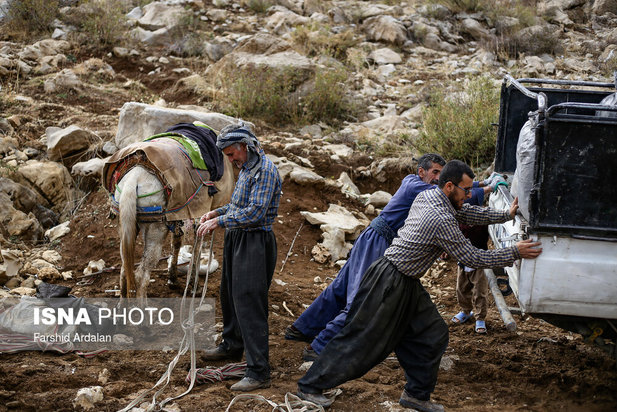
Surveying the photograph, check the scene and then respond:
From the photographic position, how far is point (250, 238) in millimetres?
4027

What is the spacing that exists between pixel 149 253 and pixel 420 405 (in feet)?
8.54

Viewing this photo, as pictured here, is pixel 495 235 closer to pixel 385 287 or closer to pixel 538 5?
pixel 385 287

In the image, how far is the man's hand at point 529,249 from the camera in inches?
131

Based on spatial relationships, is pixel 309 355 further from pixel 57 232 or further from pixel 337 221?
pixel 57 232

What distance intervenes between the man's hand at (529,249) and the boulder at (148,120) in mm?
5287

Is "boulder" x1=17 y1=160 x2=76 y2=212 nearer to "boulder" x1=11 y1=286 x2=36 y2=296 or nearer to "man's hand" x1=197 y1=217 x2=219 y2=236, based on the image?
"boulder" x1=11 y1=286 x2=36 y2=296

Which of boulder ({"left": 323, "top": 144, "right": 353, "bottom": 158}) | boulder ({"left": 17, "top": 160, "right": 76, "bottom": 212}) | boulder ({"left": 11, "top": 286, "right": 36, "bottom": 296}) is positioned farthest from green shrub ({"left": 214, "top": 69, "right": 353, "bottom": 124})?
boulder ({"left": 11, "top": 286, "right": 36, "bottom": 296})

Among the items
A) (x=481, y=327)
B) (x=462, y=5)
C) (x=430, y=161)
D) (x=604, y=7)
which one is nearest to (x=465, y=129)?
(x=481, y=327)

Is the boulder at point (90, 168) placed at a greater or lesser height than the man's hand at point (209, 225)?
greater

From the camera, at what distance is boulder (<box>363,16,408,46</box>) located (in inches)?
584

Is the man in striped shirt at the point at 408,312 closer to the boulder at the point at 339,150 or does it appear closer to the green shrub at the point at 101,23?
the boulder at the point at 339,150

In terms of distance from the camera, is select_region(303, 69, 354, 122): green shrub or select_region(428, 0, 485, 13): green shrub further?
select_region(428, 0, 485, 13): green shrub

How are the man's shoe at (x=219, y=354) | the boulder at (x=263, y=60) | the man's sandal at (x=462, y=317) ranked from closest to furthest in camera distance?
the man's shoe at (x=219, y=354) → the man's sandal at (x=462, y=317) → the boulder at (x=263, y=60)

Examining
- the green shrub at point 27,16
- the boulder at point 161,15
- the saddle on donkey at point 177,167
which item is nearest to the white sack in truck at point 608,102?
the saddle on donkey at point 177,167
